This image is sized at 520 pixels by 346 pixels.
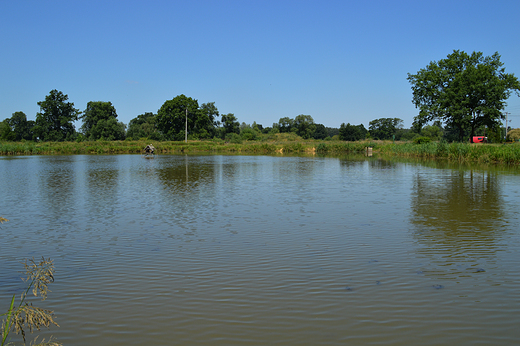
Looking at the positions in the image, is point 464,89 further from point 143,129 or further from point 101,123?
point 143,129

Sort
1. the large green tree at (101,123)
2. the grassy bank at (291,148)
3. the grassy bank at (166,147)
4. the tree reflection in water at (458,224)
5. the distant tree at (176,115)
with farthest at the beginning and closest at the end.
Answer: the large green tree at (101,123) → the distant tree at (176,115) → the grassy bank at (166,147) → the grassy bank at (291,148) → the tree reflection in water at (458,224)

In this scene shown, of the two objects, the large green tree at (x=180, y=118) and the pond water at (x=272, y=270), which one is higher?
the large green tree at (x=180, y=118)

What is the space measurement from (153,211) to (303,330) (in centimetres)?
806

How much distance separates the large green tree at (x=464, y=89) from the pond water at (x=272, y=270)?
43150 mm

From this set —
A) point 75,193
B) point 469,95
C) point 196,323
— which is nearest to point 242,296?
point 196,323

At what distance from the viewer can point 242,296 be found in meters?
5.22

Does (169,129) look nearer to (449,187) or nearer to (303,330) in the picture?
(449,187)

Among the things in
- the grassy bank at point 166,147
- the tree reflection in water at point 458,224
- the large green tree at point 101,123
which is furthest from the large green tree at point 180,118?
the tree reflection in water at point 458,224

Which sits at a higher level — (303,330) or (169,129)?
(169,129)

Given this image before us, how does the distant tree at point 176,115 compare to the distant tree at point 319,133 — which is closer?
the distant tree at point 176,115

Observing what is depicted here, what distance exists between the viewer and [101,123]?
10044 cm

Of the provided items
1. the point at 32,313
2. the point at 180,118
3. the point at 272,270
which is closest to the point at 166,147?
the point at 180,118

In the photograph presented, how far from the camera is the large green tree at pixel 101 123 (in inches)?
3935

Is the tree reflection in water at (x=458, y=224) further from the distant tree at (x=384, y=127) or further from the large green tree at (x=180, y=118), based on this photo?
the distant tree at (x=384, y=127)
